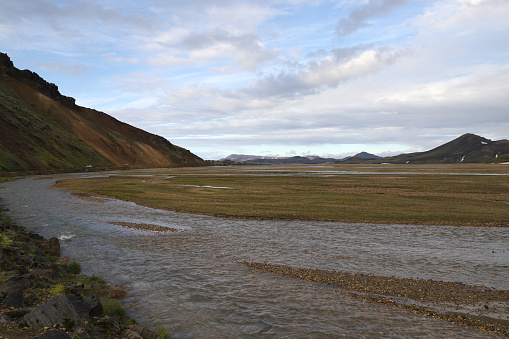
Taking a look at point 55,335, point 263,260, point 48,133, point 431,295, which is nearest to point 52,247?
point 263,260

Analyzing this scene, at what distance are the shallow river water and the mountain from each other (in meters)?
78.1

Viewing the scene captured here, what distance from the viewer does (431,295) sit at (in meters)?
13.3

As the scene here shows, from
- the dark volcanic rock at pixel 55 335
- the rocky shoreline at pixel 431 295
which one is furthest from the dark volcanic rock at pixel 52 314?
the rocky shoreline at pixel 431 295

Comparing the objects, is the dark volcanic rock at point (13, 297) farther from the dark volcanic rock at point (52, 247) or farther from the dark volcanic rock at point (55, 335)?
the dark volcanic rock at point (52, 247)

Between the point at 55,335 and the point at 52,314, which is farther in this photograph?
the point at 52,314

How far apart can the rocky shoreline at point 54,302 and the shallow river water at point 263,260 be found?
1041mm

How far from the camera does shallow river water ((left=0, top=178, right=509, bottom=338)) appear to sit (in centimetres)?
1105

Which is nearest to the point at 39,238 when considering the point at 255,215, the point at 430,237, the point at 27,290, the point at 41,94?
the point at 27,290

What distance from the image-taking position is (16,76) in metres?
154

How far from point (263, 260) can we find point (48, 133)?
134m

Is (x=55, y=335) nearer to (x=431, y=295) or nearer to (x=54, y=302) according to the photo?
(x=54, y=302)

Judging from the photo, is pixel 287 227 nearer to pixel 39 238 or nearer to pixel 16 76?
pixel 39 238

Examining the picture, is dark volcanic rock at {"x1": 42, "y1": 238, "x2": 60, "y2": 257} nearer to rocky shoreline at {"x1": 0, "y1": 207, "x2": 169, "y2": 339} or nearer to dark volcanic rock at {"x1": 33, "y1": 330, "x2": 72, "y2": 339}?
rocky shoreline at {"x1": 0, "y1": 207, "x2": 169, "y2": 339}

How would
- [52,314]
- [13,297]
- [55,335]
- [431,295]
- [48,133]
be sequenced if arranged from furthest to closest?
[48,133], [431,295], [13,297], [52,314], [55,335]
